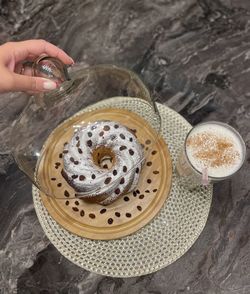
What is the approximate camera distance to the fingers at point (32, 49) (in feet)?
3.00

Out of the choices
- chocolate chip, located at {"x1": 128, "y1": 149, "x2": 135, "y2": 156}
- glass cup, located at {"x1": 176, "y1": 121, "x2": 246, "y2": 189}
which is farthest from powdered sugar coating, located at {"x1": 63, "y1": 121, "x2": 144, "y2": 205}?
glass cup, located at {"x1": 176, "y1": 121, "x2": 246, "y2": 189}

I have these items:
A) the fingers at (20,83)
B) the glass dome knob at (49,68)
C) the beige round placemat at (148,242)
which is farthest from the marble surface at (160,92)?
the fingers at (20,83)

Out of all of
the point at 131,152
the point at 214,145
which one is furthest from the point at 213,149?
the point at 131,152

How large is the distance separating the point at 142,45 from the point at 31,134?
35 cm

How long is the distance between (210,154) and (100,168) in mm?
223

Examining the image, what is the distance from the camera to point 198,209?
0.92m

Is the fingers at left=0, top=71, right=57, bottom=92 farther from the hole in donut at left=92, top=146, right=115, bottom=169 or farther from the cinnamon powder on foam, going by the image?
the cinnamon powder on foam

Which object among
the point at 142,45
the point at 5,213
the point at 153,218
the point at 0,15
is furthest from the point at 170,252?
the point at 0,15

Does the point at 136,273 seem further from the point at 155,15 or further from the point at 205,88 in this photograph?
the point at 155,15

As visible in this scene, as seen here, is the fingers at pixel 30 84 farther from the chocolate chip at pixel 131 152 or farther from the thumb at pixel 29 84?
the chocolate chip at pixel 131 152

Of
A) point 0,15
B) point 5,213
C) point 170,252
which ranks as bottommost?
point 170,252

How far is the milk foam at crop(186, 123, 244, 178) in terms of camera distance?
863mm

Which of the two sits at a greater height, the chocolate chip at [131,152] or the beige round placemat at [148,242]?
the chocolate chip at [131,152]

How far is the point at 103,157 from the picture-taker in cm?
97
